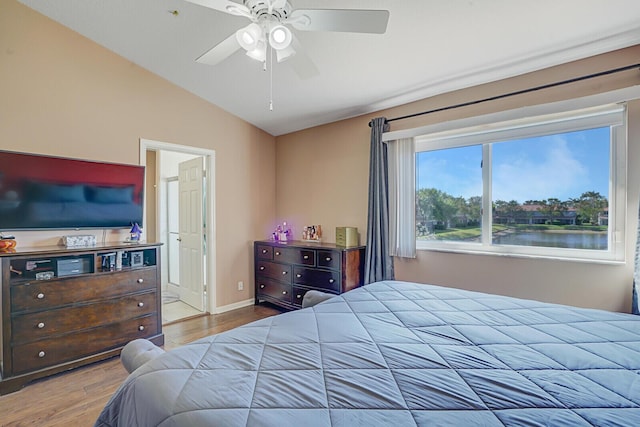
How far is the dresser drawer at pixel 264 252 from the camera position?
3.96 metres

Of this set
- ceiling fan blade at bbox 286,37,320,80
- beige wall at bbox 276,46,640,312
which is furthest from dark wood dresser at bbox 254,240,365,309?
ceiling fan blade at bbox 286,37,320,80

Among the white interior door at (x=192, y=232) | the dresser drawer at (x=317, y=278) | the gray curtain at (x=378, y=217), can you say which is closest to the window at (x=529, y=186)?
the gray curtain at (x=378, y=217)

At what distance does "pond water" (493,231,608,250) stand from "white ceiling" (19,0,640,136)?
1.41 m

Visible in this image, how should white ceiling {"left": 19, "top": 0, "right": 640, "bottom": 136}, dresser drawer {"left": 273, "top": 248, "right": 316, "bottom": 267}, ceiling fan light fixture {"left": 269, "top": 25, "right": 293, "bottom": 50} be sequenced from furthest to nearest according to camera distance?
dresser drawer {"left": 273, "top": 248, "right": 316, "bottom": 267} → white ceiling {"left": 19, "top": 0, "right": 640, "bottom": 136} → ceiling fan light fixture {"left": 269, "top": 25, "right": 293, "bottom": 50}

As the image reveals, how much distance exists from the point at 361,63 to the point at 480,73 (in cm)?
106

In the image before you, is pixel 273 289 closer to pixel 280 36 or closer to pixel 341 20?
pixel 280 36

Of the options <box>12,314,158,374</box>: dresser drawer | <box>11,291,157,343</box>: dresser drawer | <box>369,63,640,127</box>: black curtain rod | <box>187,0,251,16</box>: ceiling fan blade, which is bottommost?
<box>12,314,158,374</box>: dresser drawer

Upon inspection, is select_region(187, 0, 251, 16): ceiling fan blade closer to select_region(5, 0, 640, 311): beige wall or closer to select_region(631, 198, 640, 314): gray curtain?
select_region(5, 0, 640, 311): beige wall

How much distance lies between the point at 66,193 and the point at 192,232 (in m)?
1.53

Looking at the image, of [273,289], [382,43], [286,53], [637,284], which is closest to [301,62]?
[286,53]

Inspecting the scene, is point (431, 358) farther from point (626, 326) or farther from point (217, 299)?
point (217, 299)

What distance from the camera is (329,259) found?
3312 millimetres

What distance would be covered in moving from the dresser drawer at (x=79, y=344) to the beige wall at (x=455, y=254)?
2262 mm

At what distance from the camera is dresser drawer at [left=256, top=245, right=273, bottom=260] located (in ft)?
13.0
